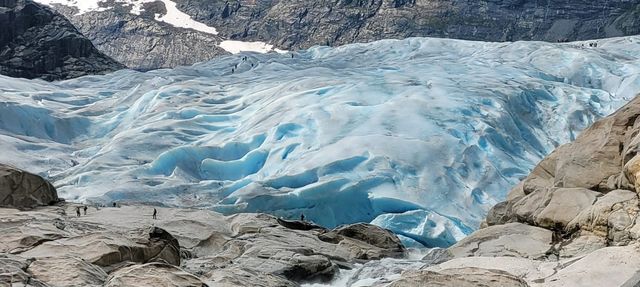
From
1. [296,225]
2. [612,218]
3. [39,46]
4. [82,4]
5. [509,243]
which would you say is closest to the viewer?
[612,218]

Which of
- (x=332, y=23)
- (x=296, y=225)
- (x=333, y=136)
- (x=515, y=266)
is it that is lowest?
(x=332, y=23)

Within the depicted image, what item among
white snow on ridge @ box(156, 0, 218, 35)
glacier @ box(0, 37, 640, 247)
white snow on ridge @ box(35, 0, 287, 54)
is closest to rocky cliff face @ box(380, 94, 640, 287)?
glacier @ box(0, 37, 640, 247)

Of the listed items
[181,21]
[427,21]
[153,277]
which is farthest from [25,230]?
[181,21]

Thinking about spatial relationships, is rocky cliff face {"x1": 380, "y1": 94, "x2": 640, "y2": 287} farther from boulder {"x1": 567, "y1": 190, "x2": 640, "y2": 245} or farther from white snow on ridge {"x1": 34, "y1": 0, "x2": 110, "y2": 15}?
white snow on ridge {"x1": 34, "y1": 0, "x2": 110, "y2": 15}

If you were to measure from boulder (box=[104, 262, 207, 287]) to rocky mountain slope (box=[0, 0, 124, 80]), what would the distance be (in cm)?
5276

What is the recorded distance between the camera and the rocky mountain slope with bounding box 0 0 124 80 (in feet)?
195

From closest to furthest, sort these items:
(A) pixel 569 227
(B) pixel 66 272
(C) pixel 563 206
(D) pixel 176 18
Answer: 1. (B) pixel 66 272
2. (A) pixel 569 227
3. (C) pixel 563 206
4. (D) pixel 176 18

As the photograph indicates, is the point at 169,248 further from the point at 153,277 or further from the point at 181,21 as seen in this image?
the point at 181,21

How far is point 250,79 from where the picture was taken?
116 ft

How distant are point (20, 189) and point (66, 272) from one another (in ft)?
25.0

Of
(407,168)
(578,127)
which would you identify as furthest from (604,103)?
(407,168)

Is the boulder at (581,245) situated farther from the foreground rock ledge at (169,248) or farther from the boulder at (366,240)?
the boulder at (366,240)

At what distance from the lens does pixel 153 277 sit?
307 inches

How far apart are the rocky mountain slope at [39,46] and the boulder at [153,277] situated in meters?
52.8
